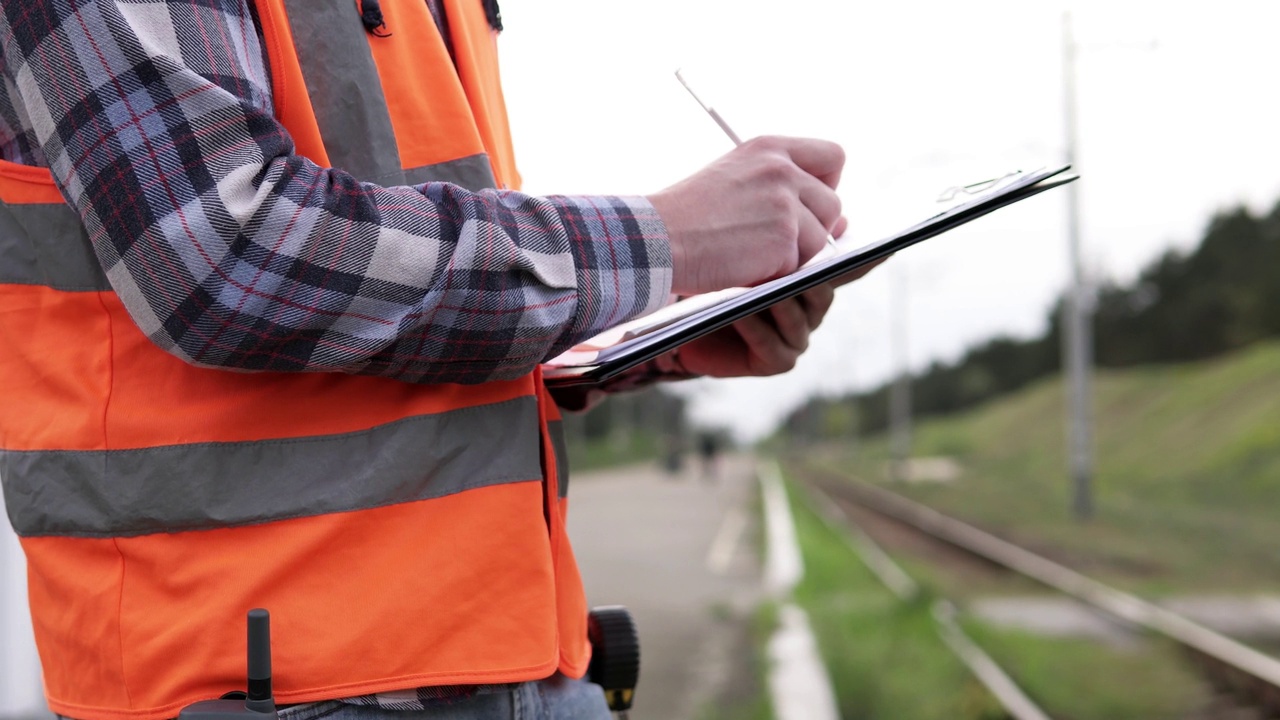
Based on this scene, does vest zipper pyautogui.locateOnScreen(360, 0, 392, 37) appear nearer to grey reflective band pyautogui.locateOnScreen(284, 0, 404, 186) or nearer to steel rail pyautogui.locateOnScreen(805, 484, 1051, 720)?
grey reflective band pyautogui.locateOnScreen(284, 0, 404, 186)

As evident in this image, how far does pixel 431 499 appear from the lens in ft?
3.53

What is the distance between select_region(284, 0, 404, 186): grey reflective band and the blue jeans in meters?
0.53

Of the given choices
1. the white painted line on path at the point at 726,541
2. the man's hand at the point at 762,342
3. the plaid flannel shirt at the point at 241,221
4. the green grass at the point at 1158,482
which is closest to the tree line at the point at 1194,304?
the green grass at the point at 1158,482

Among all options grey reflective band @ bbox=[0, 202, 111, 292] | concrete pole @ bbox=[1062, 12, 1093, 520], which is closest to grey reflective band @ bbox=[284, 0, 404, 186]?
grey reflective band @ bbox=[0, 202, 111, 292]

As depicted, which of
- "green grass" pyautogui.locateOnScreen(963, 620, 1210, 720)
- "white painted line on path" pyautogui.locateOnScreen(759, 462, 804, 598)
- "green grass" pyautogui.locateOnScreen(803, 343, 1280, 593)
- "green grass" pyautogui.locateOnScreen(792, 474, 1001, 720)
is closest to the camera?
"green grass" pyautogui.locateOnScreen(792, 474, 1001, 720)

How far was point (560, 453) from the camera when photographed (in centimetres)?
133

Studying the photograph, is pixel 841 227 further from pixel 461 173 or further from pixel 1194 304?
pixel 1194 304

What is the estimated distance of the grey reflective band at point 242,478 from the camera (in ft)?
3.34

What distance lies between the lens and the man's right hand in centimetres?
116

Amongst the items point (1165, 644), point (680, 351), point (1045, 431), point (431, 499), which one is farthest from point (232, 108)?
point (1045, 431)

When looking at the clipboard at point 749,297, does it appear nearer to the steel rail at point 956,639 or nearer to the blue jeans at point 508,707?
the blue jeans at point 508,707

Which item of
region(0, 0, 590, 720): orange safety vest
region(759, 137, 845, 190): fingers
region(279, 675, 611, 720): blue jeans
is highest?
region(759, 137, 845, 190): fingers

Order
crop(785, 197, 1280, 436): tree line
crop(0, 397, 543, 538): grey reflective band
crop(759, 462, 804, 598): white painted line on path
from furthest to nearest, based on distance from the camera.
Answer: crop(785, 197, 1280, 436): tree line
crop(759, 462, 804, 598): white painted line on path
crop(0, 397, 543, 538): grey reflective band

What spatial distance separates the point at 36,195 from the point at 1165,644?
9693mm
